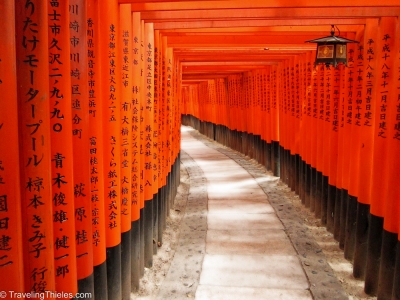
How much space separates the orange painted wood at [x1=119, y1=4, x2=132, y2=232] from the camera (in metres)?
4.55

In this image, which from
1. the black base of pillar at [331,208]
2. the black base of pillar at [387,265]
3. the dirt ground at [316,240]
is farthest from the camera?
the black base of pillar at [331,208]

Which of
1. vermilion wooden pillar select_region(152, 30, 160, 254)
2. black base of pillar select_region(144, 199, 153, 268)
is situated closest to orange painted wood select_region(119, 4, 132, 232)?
black base of pillar select_region(144, 199, 153, 268)

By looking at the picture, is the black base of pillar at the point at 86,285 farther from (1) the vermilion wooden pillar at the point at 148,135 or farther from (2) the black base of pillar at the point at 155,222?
(2) the black base of pillar at the point at 155,222

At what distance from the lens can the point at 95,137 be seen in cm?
360

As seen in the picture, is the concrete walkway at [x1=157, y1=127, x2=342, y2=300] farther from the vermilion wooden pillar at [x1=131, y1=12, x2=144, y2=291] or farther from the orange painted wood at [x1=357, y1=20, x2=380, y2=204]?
the orange painted wood at [x1=357, y1=20, x2=380, y2=204]

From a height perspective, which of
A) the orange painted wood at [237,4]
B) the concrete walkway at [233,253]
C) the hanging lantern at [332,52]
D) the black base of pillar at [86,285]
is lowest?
the concrete walkway at [233,253]

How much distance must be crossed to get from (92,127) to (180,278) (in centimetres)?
299

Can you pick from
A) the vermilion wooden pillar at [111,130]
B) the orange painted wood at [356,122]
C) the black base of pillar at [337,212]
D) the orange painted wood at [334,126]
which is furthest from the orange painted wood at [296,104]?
the vermilion wooden pillar at [111,130]

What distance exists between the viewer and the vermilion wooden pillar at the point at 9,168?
6.91 feet

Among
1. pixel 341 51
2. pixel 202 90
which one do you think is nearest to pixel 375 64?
pixel 341 51

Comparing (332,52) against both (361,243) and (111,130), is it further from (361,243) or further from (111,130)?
(111,130)

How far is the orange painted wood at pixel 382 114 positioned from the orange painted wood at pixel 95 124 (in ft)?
10.8

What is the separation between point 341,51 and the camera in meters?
5.17

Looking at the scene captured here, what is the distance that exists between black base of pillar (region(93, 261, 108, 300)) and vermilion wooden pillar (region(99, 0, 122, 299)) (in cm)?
31
